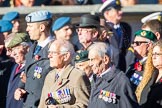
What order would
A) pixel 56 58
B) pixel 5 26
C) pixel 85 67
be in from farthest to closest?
pixel 5 26
pixel 85 67
pixel 56 58

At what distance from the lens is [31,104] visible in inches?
481

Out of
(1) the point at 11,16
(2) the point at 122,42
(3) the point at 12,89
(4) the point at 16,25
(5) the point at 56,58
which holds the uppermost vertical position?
(5) the point at 56,58

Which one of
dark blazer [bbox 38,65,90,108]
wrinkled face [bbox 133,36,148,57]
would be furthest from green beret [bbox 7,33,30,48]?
wrinkled face [bbox 133,36,148,57]

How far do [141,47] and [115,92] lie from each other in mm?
1491

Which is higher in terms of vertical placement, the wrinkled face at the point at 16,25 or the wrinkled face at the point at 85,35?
the wrinkled face at the point at 85,35

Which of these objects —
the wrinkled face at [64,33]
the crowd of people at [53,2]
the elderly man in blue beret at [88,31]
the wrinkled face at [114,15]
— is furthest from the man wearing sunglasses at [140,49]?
the crowd of people at [53,2]

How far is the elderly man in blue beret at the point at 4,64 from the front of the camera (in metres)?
13.9

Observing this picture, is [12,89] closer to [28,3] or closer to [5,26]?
[5,26]

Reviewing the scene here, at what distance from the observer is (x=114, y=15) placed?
46.7 feet

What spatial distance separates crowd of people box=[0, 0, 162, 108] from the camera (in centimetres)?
1067

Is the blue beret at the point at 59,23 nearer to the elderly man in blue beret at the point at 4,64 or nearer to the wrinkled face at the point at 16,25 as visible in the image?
the elderly man in blue beret at the point at 4,64

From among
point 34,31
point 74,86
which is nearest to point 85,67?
point 74,86

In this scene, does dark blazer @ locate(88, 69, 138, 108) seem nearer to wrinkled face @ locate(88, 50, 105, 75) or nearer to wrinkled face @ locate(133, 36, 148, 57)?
wrinkled face @ locate(88, 50, 105, 75)

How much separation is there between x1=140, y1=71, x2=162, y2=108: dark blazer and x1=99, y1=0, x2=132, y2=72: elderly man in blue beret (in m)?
2.86
